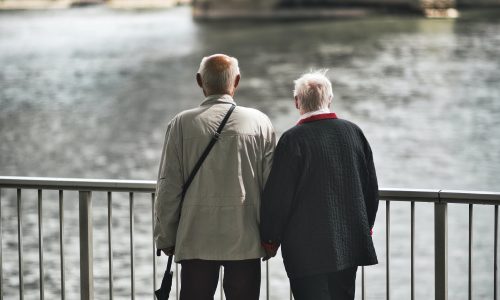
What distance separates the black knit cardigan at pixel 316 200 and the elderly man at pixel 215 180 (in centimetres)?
9

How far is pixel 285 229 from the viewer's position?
397 cm

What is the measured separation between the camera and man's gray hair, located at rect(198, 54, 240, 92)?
13.0ft

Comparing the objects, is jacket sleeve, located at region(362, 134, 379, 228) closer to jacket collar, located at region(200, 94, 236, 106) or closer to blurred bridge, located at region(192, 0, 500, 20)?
jacket collar, located at region(200, 94, 236, 106)

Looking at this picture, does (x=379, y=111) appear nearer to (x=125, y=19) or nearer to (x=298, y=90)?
(x=125, y=19)

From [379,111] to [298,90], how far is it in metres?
43.8

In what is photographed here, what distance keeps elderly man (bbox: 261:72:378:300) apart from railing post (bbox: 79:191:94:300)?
1187 millimetres

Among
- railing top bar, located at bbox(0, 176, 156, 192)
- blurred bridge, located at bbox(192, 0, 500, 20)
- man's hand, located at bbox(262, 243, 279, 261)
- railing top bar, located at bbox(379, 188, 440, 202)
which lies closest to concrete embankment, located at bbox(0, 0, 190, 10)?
blurred bridge, located at bbox(192, 0, 500, 20)

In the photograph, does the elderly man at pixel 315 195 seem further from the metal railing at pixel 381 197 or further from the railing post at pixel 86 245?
the railing post at pixel 86 245

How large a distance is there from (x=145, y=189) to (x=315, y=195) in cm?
101

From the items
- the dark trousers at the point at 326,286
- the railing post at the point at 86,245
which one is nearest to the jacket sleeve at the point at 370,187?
the dark trousers at the point at 326,286

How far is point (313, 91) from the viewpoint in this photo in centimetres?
395

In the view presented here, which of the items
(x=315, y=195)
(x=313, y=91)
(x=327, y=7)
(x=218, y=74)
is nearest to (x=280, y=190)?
(x=315, y=195)

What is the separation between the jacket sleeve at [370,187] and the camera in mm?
4070

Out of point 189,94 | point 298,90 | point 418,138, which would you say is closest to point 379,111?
point 418,138
